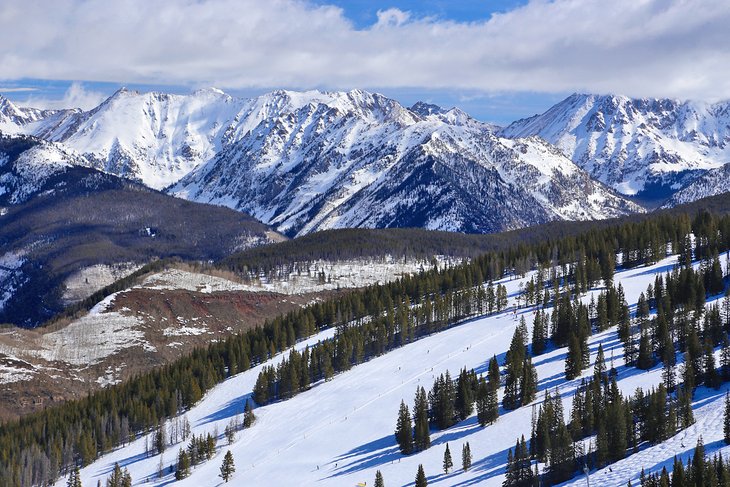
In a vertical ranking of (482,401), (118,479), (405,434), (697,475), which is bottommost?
(118,479)

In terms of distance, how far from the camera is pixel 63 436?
16362cm

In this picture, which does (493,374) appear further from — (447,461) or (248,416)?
(248,416)

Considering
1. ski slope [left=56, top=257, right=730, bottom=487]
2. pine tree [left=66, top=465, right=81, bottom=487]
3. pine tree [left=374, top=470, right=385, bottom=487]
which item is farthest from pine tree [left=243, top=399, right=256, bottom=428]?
pine tree [left=374, top=470, right=385, bottom=487]

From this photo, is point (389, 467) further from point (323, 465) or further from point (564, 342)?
point (564, 342)

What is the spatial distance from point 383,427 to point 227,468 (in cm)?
2520

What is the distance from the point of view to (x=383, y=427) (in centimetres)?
13738

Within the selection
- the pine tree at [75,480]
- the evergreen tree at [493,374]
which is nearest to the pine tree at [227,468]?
the pine tree at [75,480]

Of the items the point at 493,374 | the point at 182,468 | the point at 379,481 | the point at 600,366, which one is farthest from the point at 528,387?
the point at 182,468

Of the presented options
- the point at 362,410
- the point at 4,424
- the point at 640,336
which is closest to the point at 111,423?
the point at 4,424

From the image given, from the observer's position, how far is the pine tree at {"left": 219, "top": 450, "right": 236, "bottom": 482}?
130m

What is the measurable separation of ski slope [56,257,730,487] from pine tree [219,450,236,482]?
1.11 meters

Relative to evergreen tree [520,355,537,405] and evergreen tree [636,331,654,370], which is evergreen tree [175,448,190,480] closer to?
evergreen tree [520,355,537,405]

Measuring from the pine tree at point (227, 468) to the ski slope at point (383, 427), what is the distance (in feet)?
3.65

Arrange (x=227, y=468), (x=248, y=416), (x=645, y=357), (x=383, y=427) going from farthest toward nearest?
(x=248, y=416), (x=383, y=427), (x=227, y=468), (x=645, y=357)
